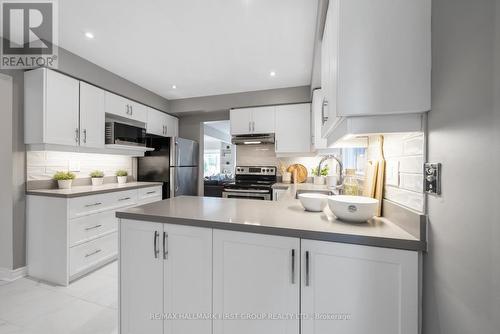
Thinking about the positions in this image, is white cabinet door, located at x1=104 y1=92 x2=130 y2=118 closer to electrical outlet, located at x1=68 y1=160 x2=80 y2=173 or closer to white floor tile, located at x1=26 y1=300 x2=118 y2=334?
electrical outlet, located at x1=68 y1=160 x2=80 y2=173

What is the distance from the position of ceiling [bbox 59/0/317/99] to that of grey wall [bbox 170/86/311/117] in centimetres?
31

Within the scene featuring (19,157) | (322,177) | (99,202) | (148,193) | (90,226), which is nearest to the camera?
(19,157)

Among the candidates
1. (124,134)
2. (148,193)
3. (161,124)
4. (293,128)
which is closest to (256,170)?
(293,128)

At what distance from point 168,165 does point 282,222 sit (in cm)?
300

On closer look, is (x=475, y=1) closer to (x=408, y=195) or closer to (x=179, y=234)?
(x=408, y=195)

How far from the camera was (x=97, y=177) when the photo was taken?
304cm

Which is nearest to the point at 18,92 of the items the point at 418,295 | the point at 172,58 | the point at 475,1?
the point at 172,58

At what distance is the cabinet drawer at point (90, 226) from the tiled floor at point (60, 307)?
17.5 inches

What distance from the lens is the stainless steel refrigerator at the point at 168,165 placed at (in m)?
3.65

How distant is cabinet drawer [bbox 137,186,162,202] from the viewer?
317 cm

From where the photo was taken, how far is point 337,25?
36.8 inches

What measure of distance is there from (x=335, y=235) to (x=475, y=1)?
0.88 metres

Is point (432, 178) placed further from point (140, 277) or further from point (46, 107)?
point (46, 107)

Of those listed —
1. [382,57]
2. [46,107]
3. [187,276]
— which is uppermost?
[46,107]
